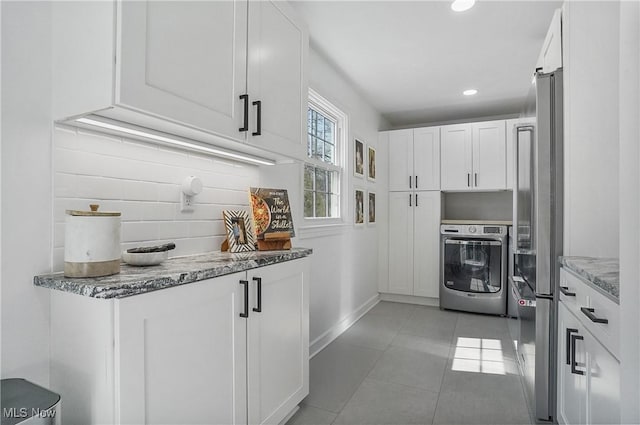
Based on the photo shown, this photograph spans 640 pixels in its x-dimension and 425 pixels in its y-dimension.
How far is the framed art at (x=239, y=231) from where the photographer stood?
1.78m

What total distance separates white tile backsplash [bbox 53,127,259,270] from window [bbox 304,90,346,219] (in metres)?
1.11

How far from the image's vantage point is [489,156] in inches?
164

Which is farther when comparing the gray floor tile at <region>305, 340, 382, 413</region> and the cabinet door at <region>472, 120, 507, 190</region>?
the cabinet door at <region>472, 120, 507, 190</region>

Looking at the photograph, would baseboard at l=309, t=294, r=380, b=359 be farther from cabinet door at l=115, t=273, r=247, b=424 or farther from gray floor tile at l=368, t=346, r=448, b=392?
cabinet door at l=115, t=273, r=247, b=424

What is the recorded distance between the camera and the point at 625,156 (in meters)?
0.83

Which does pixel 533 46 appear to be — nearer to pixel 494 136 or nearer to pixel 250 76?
pixel 494 136

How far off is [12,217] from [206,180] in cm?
80

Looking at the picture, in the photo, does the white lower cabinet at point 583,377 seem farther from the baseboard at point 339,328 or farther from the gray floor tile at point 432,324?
the baseboard at point 339,328

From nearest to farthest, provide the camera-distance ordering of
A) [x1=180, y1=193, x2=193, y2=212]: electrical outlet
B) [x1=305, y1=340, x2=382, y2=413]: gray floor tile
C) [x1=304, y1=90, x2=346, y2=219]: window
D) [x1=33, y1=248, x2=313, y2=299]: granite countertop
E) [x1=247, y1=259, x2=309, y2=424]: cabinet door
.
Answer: [x1=33, y1=248, x2=313, y2=299]: granite countertop
[x1=247, y1=259, x2=309, y2=424]: cabinet door
[x1=180, y1=193, x2=193, y2=212]: electrical outlet
[x1=305, y1=340, x2=382, y2=413]: gray floor tile
[x1=304, y1=90, x2=346, y2=219]: window

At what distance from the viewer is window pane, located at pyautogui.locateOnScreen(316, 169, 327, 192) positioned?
123 inches

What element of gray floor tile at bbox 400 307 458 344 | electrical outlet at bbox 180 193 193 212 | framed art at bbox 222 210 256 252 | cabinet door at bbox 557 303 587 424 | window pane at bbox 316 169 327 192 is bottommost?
gray floor tile at bbox 400 307 458 344

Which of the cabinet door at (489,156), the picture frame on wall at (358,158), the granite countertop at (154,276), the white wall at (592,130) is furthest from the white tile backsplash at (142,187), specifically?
the cabinet door at (489,156)

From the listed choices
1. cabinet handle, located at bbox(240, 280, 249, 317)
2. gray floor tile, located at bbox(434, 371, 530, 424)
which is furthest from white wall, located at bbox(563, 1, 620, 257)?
cabinet handle, located at bbox(240, 280, 249, 317)

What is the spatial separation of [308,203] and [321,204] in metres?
0.25
